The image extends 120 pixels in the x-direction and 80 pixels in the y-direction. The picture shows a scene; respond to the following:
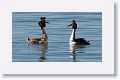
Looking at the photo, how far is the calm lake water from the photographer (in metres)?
2.67

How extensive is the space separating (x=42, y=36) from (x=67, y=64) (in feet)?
0.82

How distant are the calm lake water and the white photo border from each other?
3cm

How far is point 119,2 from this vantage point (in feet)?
8.77

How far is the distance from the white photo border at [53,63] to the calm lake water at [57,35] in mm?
26

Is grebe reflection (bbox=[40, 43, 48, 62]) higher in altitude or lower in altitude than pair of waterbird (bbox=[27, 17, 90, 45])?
lower

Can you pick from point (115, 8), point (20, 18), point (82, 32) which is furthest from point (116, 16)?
point (20, 18)

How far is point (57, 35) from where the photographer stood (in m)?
2.68

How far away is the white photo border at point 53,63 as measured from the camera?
2.67m

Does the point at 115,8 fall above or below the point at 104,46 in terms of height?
above

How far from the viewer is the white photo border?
267 centimetres

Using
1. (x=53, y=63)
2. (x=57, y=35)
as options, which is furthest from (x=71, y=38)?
(x=53, y=63)

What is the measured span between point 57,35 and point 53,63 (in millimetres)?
188

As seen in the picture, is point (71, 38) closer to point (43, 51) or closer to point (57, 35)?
point (57, 35)

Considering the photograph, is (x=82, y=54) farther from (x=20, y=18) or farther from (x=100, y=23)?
(x=20, y=18)
